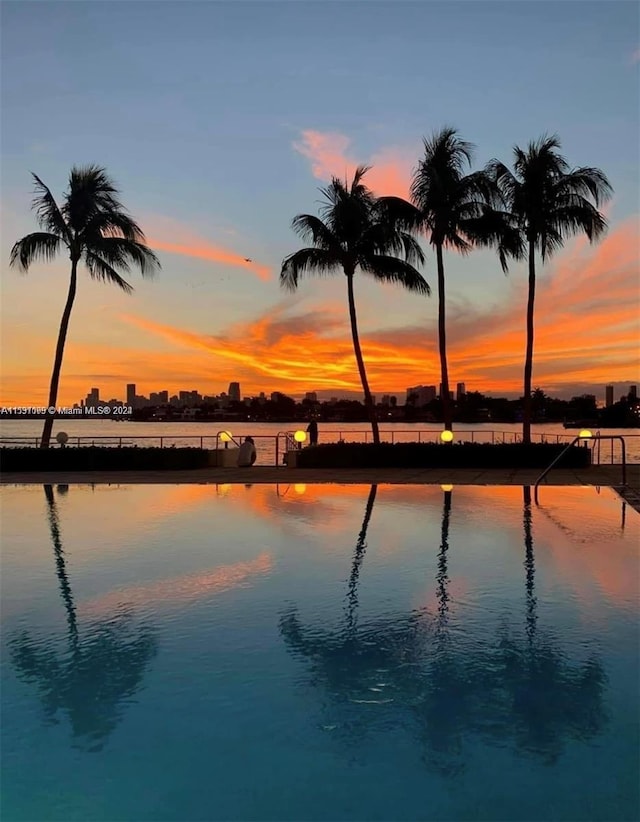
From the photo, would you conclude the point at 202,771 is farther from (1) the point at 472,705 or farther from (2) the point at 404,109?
(2) the point at 404,109

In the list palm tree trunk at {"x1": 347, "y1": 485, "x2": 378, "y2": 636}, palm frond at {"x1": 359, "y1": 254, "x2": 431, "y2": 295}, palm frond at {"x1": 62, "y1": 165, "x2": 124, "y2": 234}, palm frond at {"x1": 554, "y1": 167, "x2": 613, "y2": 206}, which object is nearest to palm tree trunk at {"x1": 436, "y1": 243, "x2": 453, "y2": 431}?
palm frond at {"x1": 359, "y1": 254, "x2": 431, "y2": 295}

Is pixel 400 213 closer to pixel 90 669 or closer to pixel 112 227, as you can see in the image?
pixel 112 227

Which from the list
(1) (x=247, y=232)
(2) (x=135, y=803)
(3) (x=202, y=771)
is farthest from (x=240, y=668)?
(1) (x=247, y=232)

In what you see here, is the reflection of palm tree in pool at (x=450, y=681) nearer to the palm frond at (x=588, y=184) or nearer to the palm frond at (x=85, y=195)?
the palm frond at (x=588, y=184)

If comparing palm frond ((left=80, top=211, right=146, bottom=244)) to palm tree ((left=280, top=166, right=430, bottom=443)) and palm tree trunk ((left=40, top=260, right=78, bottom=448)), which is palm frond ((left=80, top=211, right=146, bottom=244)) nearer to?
palm tree trunk ((left=40, top=260, right=78, bottom=448))

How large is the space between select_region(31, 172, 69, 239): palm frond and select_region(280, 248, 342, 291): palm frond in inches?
325

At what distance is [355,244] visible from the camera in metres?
26.0

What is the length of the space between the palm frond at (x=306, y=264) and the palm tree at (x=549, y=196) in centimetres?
700

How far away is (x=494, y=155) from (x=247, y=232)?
1064 centimetres

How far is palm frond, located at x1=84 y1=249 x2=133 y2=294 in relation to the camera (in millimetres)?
25047

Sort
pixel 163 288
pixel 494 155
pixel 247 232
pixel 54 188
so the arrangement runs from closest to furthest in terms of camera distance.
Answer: pixel 54 188
pixel 494 155
pixel 247 232
pixel 163 288

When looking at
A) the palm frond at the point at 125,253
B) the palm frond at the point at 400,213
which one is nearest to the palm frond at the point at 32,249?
the palm frond at the point at 125,253

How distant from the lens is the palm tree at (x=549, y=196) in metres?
23.8

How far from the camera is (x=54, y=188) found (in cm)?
2419
